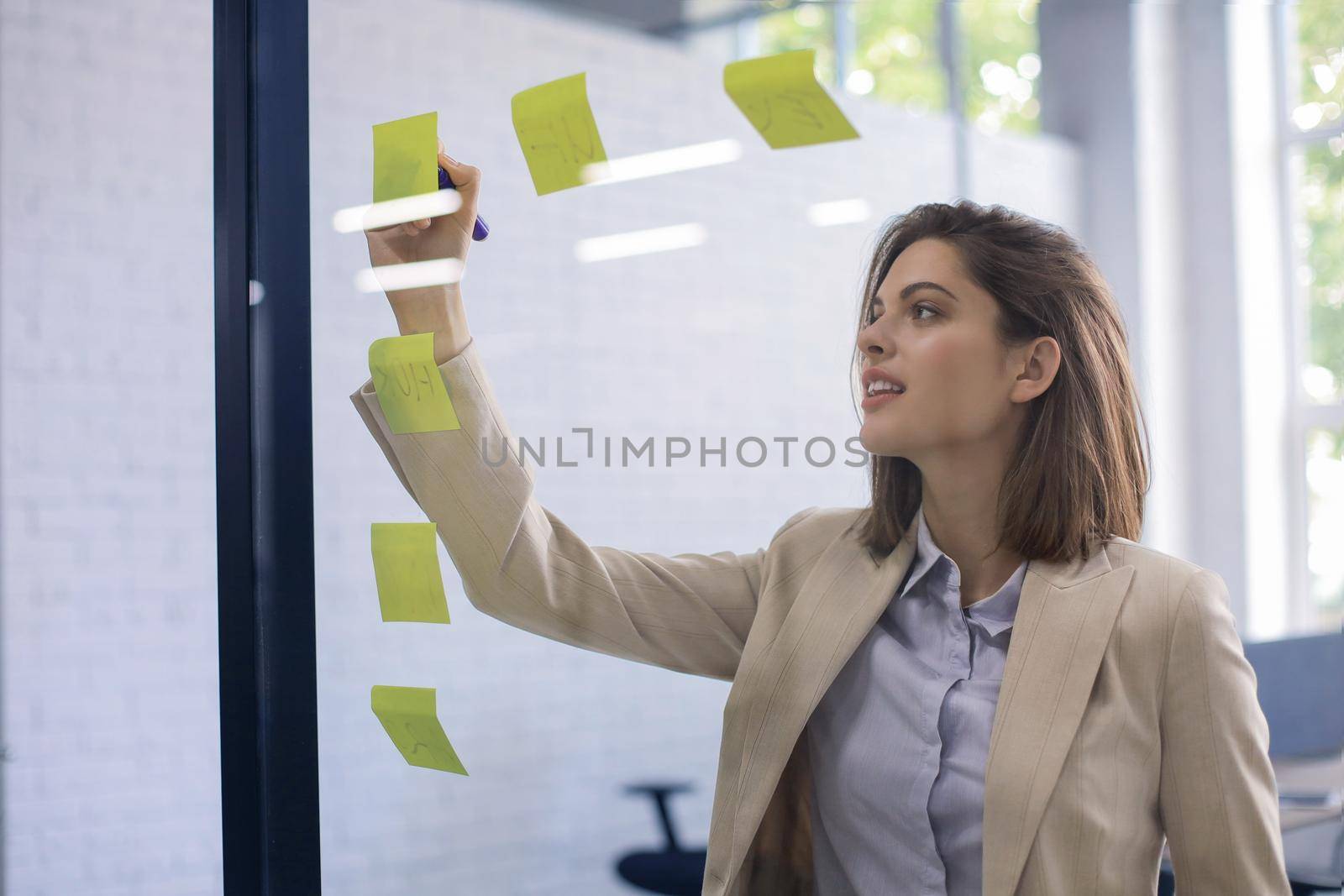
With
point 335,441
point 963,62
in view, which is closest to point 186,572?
point 335,441

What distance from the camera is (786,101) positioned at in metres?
1.07

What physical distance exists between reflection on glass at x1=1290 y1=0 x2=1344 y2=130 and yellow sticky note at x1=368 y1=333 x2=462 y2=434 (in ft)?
3.04

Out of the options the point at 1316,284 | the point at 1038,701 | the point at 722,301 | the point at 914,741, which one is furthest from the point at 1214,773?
the point at 722,301

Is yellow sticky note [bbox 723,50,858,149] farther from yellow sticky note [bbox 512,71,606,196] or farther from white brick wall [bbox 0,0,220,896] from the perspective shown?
white brick wall [bbox 0,0,220,896]

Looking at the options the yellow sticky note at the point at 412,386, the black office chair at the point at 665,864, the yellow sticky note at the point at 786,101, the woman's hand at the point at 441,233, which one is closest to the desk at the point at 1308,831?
the black office chair at the point at 665,864

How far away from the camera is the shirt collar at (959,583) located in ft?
3.51

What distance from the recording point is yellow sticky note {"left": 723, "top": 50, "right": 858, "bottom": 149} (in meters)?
1.07

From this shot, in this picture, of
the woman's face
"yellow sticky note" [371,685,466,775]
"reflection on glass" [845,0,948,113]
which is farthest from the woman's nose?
"yellow sticky note" [371,685,466,775]

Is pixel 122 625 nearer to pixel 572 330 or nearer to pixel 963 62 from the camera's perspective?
pixel 572 330

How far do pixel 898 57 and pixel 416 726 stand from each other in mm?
957

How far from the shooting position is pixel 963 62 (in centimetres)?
121

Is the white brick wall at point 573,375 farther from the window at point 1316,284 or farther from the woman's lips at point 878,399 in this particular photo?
the window at point 1316,284

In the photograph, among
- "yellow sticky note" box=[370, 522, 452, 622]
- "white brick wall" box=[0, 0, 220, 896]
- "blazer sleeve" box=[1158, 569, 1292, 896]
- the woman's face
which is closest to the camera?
"blazer sleeve" box=[1158, 569, 1292, 896]

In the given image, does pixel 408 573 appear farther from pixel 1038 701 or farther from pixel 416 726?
pixel 1038 701
